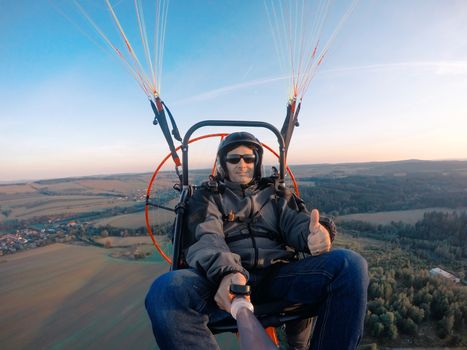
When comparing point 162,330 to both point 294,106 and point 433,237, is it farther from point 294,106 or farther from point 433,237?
point 433,237

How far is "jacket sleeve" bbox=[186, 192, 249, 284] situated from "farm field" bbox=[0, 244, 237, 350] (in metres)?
3.54

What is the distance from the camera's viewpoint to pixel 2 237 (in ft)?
29.2

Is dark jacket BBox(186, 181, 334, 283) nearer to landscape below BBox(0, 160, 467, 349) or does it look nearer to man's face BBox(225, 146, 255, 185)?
man's face BBox(225, 146, 255, 185)

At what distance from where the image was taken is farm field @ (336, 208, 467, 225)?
1381 centimetres

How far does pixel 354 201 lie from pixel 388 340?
1685cm

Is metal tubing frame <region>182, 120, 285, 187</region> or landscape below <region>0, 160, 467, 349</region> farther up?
metal tubing frame <region>182, 120, 285, 187</region>

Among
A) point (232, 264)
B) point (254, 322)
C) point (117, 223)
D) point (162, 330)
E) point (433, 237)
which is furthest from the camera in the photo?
point (117, 223)

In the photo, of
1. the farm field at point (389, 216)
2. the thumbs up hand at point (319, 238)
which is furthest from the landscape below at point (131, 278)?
the thumbs up hand at point (319, 238)

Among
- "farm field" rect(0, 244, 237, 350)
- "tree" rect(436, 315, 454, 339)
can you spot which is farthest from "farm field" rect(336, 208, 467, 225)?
"farm field" rect(0, 244, 237, 350)

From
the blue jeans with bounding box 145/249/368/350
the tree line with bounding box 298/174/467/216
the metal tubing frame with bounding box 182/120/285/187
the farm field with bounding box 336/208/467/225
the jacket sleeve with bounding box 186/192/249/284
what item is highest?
the metal tubing frame with bounding box 182/120/285/187

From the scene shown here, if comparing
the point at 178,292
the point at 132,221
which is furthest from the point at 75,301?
the point at 132,221

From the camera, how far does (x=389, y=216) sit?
15.3 metres

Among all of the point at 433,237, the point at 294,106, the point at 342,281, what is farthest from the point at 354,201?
the point at 342,281

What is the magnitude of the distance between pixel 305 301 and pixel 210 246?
0.66 metres
